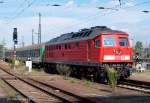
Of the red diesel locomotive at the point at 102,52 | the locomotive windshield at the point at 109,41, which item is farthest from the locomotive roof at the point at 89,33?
the locomotive windshield at the point at 109,41

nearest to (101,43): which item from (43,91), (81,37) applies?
(81,37)

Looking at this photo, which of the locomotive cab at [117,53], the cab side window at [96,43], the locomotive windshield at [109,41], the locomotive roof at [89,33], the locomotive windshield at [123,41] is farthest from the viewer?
the locomotive roof at [89,33]

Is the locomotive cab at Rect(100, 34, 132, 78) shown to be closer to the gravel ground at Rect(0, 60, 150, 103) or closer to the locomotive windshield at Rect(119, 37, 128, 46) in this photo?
the locomotive windshield at Rect(119, 37, 128, 46)

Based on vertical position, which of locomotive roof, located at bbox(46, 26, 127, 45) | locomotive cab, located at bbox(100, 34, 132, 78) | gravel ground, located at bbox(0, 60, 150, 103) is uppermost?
locomotive roof, located at bbox(46, 26, 127, 45)

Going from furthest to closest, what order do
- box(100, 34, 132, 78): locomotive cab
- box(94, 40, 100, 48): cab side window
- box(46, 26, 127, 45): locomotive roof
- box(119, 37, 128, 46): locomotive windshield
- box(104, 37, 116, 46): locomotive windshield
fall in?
box(46, 26, 127, 45): locomotive roof, box(119, 37, 128, 46): locomotive windshield, box(94, 40, 100, 48): cab side window, box(104, 37, 116, 46): locomotive windshield, box(100, 34, 132, 78): locomotive cab

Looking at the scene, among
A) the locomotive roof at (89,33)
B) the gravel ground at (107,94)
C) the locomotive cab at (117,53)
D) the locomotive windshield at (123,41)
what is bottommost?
the gravel ground at (107,94)

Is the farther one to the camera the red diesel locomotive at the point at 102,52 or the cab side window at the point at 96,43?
the cab side window at the point at 96,43

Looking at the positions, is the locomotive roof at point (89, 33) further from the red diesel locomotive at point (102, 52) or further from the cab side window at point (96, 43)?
the cab side window at point (96, 43)

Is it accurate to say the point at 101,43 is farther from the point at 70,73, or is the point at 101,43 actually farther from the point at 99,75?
the point at 70,73

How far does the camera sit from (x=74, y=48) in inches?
1335

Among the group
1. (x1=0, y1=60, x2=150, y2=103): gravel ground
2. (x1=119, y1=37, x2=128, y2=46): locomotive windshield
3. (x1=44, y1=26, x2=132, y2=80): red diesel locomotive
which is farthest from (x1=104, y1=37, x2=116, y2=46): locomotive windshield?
(x1=0, y1=60, x2=150, y2=103): gravel ground

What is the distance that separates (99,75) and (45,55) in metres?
20.0

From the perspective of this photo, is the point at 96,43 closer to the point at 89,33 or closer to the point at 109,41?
the point at 109,41

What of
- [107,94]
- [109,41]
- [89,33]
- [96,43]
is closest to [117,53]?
[109,41]
